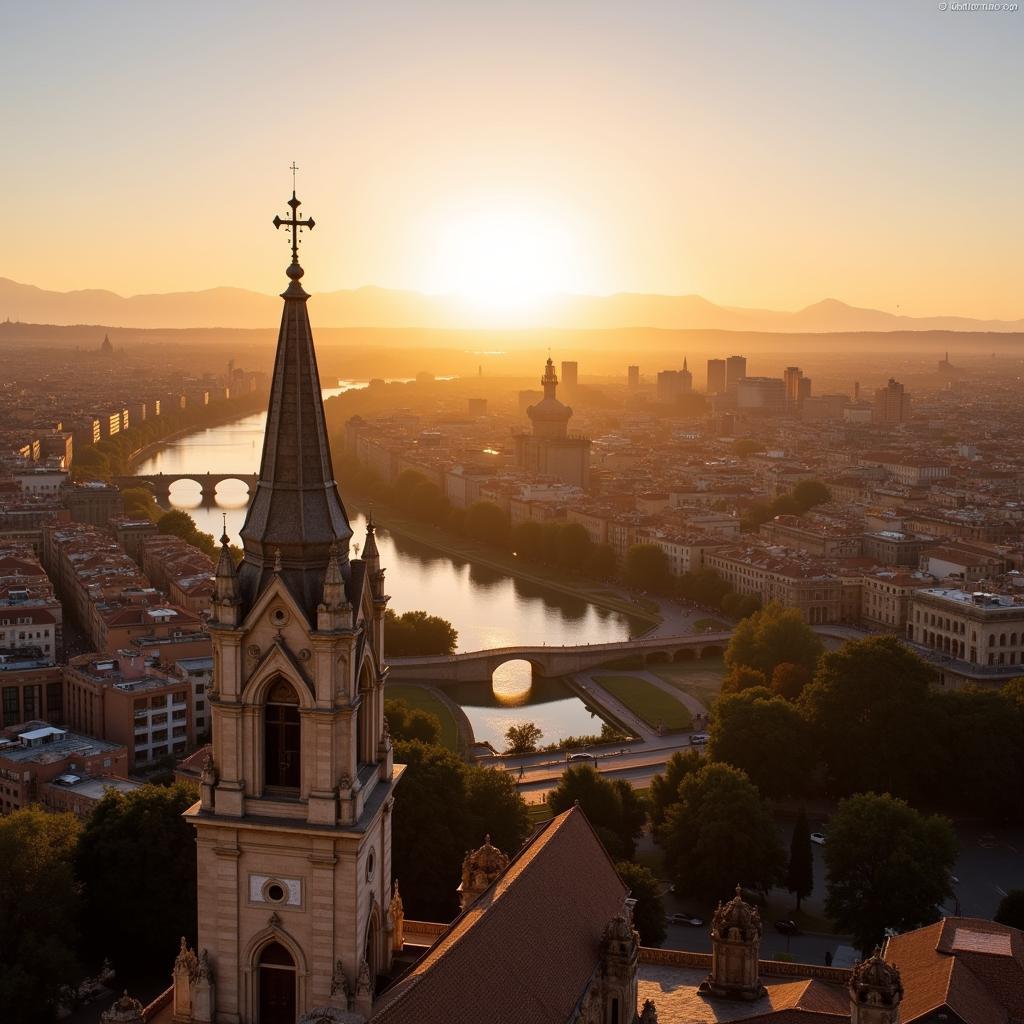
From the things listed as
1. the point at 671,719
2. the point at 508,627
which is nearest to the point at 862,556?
the point at 508,627

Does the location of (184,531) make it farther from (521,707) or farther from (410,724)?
(410,724)

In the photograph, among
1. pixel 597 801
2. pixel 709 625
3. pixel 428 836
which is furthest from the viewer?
pixel 709 625

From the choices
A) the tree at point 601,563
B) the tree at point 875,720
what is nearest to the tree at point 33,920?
the tree at point 875,720

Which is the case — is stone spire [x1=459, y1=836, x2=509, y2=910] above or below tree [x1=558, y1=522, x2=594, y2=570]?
above

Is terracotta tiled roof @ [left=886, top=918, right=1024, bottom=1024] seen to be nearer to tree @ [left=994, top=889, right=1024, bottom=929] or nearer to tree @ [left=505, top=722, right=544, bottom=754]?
tree @ [left=994, top=889, right=1024, bottom=929]

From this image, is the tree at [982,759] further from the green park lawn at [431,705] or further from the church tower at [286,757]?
the church tower at [286,757]

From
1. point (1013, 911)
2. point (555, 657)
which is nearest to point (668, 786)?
point (1013, 911)

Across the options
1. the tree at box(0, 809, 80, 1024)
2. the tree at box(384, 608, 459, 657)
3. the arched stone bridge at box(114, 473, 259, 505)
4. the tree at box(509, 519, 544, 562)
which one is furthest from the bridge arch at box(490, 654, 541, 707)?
the arched stone bridge at box(114, 473, 259, 505)
